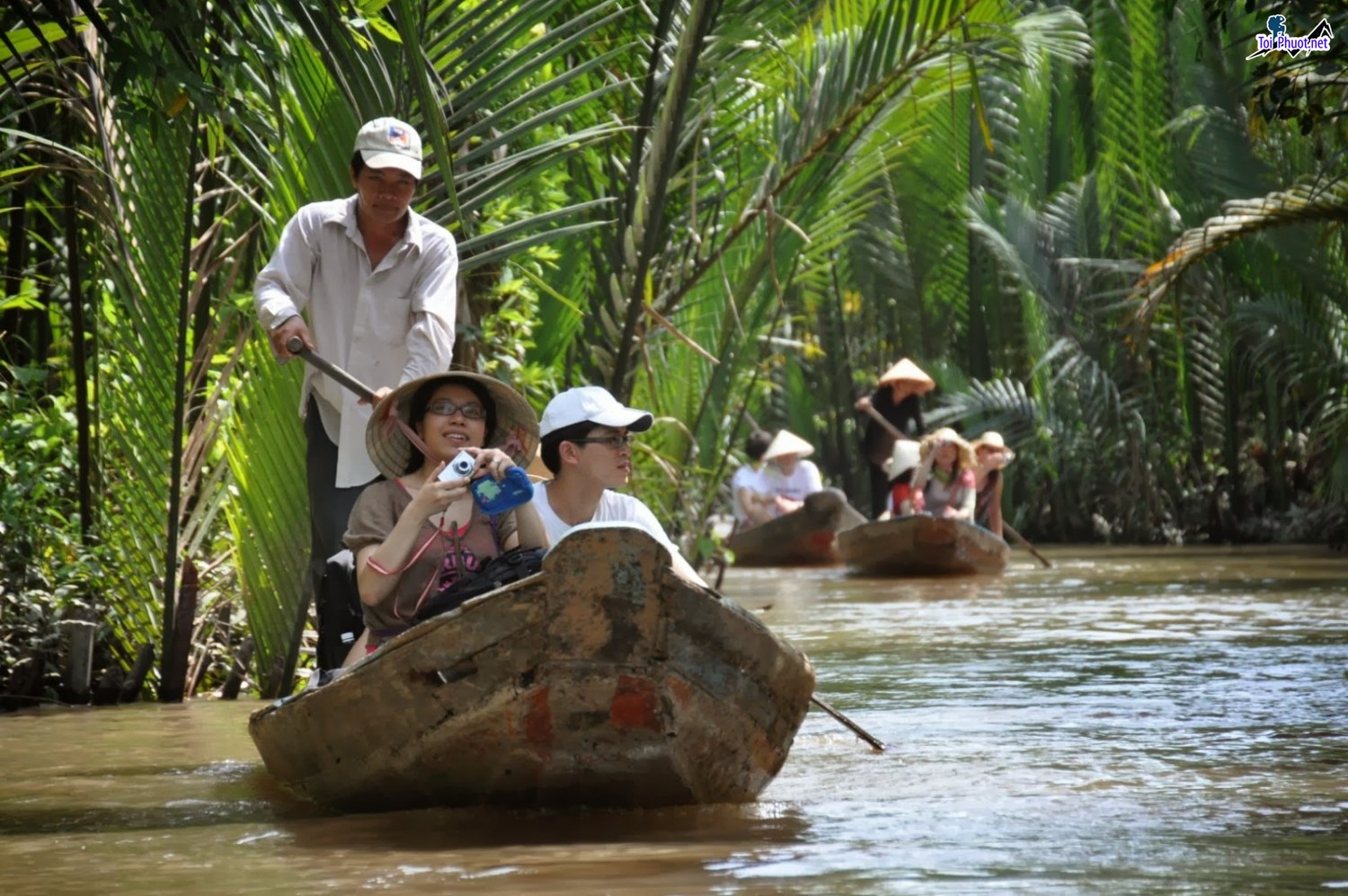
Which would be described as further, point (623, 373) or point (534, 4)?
point (623, 373)

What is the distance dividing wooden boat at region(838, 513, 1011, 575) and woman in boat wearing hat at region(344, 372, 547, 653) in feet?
33.9

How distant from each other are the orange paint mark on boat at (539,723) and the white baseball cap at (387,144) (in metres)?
1.90

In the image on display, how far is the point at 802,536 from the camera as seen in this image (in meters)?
19.5

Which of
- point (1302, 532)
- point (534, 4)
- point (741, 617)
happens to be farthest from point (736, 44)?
point (1302, 532)

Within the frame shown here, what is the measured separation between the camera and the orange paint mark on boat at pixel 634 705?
4777mm

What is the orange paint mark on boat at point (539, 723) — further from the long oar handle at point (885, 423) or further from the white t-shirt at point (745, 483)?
the white t-shirt at point (745, 483)

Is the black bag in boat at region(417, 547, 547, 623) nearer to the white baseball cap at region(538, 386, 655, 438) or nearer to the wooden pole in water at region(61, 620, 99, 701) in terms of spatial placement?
the white baseball cap at region(538, 386, 655, 438)

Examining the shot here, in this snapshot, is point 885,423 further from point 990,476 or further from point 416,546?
point 416,546

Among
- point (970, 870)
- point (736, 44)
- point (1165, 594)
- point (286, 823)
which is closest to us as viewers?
point (970, 870)

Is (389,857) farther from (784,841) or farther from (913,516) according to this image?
(913,516)

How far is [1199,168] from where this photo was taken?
18375mm

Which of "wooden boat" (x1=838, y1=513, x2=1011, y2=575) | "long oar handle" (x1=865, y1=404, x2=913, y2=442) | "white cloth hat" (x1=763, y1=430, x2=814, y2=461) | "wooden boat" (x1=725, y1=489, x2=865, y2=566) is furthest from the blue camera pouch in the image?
"white cloth hat" (x1=763, y1=430, x2=814, y2=461)

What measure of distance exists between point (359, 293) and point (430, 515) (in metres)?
1.32

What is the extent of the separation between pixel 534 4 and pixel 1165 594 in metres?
7.17
